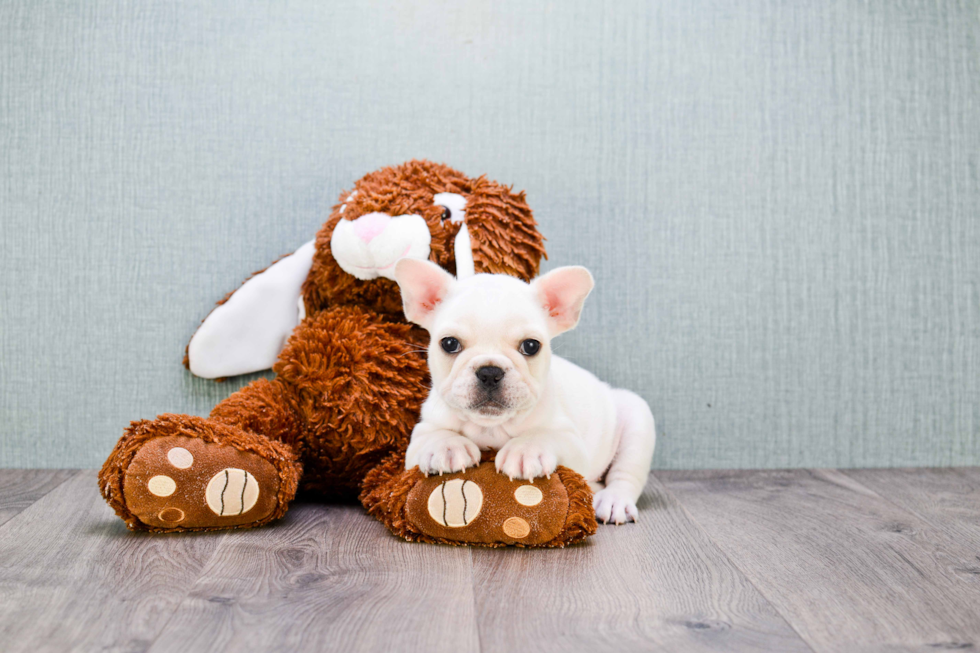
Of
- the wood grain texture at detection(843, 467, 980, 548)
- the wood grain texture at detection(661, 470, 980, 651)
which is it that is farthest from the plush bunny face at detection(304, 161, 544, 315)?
the wood grain texture at detection(843, 467, 980, 548)

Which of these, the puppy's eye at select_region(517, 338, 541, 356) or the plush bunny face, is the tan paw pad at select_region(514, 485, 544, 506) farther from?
the plush bunny face

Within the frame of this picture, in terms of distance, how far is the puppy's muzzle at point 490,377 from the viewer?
109cm

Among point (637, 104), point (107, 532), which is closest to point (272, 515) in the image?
point (107, 532)

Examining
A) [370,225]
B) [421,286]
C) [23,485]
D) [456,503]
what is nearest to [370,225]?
[370,225]

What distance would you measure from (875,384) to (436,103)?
1267 millimetres

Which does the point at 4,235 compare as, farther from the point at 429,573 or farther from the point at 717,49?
the point at 717,49

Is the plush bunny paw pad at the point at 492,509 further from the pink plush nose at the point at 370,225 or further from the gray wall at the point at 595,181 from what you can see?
the gray wall at the point at 595,181

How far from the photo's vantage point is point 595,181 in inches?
69.1

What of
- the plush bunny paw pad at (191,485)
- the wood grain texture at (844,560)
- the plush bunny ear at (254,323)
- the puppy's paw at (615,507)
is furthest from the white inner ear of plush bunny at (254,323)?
the wood grain texture at (844,560)

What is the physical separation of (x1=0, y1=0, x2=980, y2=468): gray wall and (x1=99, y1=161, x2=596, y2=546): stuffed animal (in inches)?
9.4

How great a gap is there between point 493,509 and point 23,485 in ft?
3.54

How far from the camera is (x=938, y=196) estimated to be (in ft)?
5.94

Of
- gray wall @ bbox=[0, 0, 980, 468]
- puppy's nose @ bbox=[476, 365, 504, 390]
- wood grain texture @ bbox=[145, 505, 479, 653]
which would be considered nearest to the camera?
wood grain texture @ bbox=[145, 505, 479, 653]

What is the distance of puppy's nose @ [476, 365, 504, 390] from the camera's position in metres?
1.09
